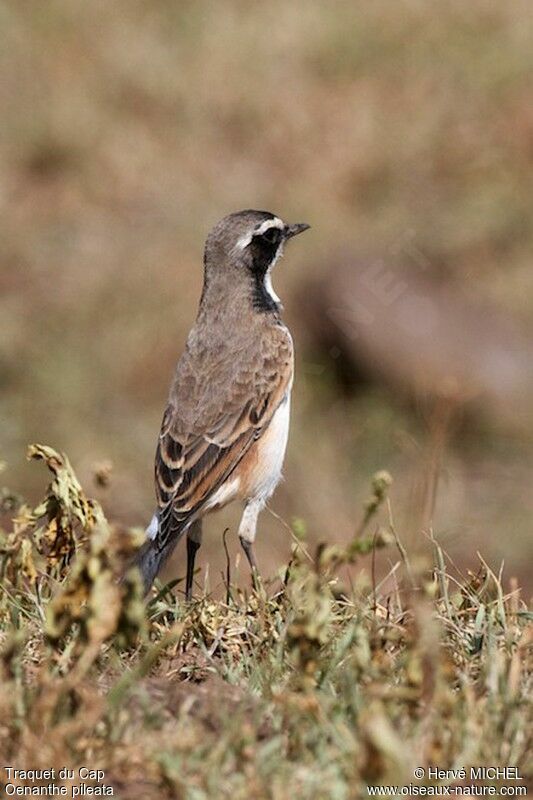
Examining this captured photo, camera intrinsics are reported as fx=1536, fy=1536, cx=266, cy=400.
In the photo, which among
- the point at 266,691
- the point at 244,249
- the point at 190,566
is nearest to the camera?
the point at 266,691

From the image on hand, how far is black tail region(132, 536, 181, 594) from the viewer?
640 cm

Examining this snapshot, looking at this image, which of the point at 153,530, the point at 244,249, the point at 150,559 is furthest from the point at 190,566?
the point at 244,249

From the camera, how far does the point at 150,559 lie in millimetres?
6652

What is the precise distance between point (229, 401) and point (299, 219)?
31.6 feet

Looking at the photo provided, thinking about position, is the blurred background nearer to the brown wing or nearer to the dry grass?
the brown wing

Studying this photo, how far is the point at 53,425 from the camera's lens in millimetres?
14914

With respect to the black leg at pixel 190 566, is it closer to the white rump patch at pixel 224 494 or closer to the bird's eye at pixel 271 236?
the white rump patch at pixel 224 494

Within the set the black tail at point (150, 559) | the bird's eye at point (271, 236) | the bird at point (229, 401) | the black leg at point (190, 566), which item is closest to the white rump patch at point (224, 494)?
the bird at point (229, 401)

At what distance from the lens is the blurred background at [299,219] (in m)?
14.6

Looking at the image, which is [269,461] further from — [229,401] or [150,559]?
[150,559]

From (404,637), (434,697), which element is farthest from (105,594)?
(404,637)

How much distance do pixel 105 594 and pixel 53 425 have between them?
35.3 ft

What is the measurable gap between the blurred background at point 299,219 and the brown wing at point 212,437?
438 centimetres

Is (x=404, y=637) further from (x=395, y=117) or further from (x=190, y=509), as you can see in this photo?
(x=395, y=117)
